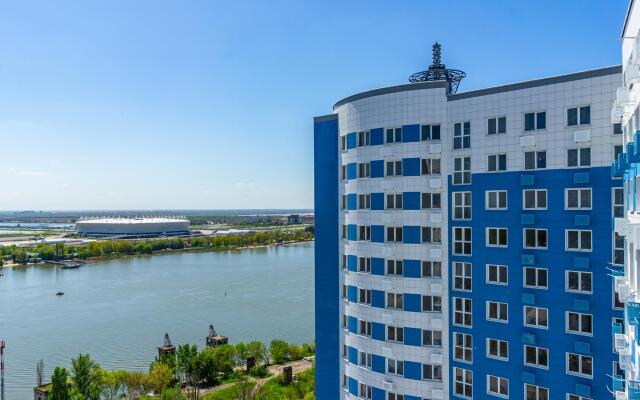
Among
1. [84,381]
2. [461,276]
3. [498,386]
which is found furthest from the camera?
[84,381]

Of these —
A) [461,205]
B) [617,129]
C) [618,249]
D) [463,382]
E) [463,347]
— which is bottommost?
[463,382]

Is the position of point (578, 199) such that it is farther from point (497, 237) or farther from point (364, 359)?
point (364, 359)

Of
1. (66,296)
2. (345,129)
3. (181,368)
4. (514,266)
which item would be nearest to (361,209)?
(345,129)

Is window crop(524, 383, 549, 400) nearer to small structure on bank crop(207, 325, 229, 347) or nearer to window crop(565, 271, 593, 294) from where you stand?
window crop(565, 271, 593, 294)

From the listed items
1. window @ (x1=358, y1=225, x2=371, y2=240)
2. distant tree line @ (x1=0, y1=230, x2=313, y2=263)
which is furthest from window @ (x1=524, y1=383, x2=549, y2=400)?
distant tree line @ (x1=0, y1=230, x2=313, y2=263)

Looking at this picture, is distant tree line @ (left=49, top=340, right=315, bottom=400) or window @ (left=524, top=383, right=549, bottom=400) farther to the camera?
distant tree line @ (left=49, top=340, right=315, bottom=400)

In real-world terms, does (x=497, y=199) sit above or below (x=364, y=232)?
above

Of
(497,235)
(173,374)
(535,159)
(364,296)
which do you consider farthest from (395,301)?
(173,374)
